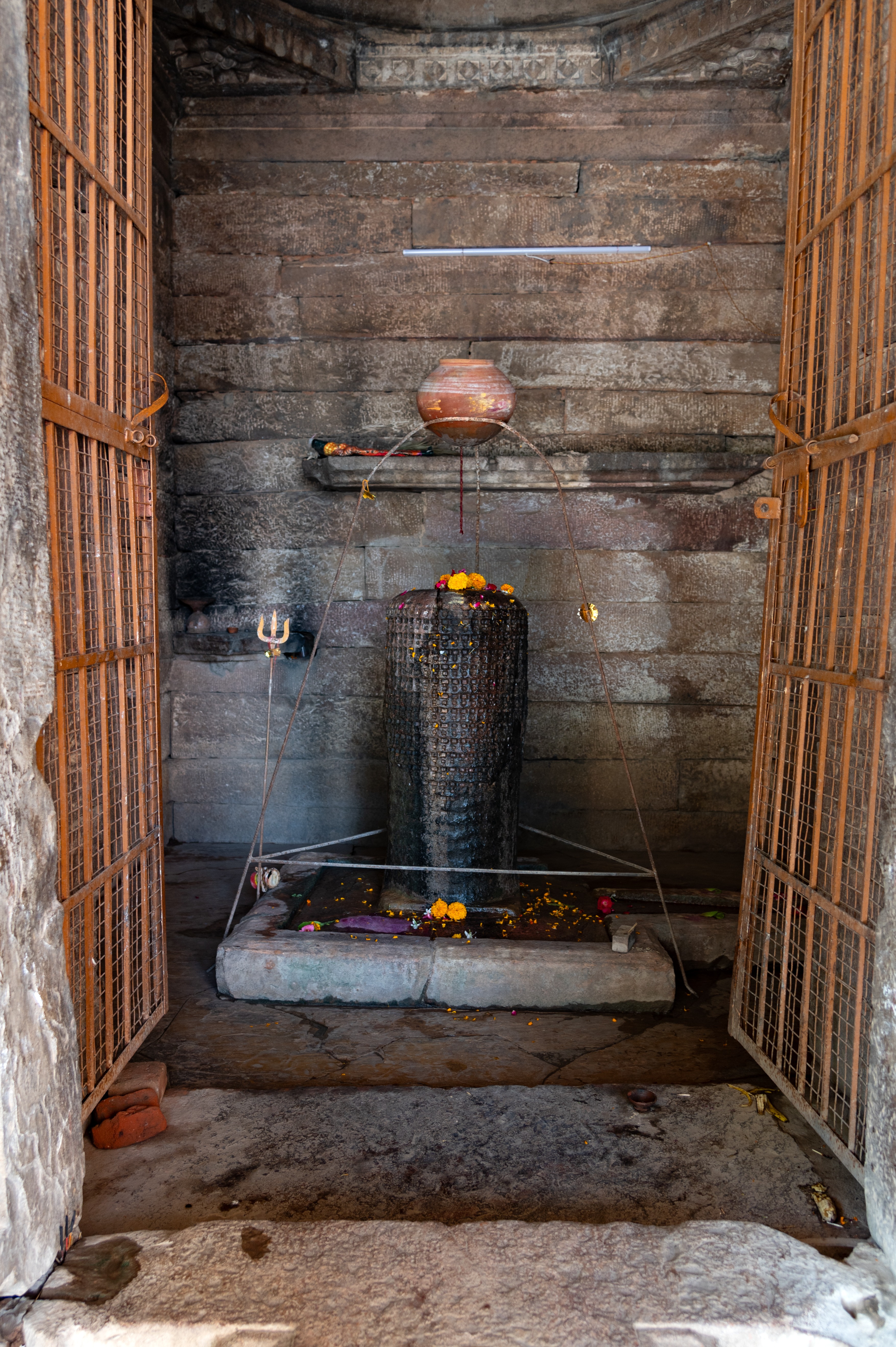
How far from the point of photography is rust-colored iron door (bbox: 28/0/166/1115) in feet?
6.70

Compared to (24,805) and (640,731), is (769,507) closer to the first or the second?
(24,805)

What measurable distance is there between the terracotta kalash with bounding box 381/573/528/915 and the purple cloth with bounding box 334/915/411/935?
0.12 m

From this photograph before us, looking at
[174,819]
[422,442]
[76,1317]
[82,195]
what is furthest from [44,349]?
[174,819]

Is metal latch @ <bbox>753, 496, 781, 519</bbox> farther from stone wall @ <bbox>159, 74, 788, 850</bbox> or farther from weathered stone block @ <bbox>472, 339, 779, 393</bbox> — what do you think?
weathered stone block @ <bbox>472, 339, 779, 393</bbox>

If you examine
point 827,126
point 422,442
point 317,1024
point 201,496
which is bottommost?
point 317,1024

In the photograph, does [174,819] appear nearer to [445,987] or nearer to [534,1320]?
[445,987]

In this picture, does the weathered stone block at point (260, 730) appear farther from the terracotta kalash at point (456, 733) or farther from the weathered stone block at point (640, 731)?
the terracotta kalash at point (456, 733)

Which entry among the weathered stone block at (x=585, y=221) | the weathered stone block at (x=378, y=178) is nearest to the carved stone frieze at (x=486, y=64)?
the weathered stone block at (x=378, y=178)

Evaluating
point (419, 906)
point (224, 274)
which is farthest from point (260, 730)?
point (224, 274)

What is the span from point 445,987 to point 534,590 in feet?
8.06

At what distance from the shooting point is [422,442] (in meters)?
4.90

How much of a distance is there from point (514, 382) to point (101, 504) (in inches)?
123

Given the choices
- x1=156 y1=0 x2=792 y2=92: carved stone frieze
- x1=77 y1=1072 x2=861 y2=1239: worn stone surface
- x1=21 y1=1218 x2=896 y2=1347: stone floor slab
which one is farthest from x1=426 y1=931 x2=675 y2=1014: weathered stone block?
x1=156 y1=0 x2=792 y2=92: carved stone frieze

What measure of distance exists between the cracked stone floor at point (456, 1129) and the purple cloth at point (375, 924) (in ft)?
1.16
